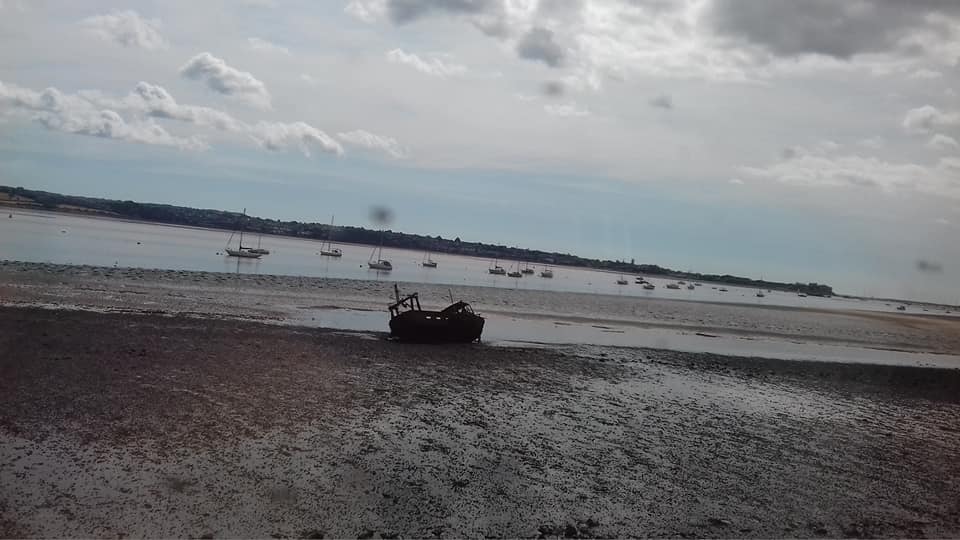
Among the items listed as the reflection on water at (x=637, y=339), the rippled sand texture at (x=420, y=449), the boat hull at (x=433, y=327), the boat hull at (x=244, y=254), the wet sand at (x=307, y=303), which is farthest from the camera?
the boat hull at (x=244, y=254)

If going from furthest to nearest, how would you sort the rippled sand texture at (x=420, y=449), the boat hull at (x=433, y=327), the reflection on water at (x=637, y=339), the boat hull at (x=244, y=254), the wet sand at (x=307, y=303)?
the boat hull at (x=244, y=254), the wet sand at (x=307, y=303), the reflection on water at (x=637, y=339), the boat hull at (x=433, y=327), the rippled sand texture at (x=420, y=449)

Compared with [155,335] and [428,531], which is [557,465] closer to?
[428,531]

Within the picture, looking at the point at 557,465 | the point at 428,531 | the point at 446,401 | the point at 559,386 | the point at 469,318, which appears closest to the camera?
the point at 428,531

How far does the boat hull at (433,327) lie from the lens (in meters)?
29.1

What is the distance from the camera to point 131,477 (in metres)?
10.3

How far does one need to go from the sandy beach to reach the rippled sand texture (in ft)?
0.18

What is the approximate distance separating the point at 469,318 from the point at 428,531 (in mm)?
20888

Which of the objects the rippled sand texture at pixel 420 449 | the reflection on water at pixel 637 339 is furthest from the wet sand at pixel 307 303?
the rippled sand texture at pixel 420 449

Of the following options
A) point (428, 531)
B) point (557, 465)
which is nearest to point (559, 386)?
point (557, 465)

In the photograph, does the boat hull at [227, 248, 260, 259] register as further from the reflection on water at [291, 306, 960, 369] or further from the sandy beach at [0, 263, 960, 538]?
the sandy beach at [0, 263, 960, 538]

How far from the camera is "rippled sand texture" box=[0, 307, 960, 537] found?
Answer: 9.79 metres

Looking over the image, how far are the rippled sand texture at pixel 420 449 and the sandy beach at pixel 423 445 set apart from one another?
0.05 meters

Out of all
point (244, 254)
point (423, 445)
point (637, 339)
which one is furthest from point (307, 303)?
point (244, 254)

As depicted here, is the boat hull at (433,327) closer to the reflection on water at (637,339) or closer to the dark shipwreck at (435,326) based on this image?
the dark shipwreck at (435,326)
